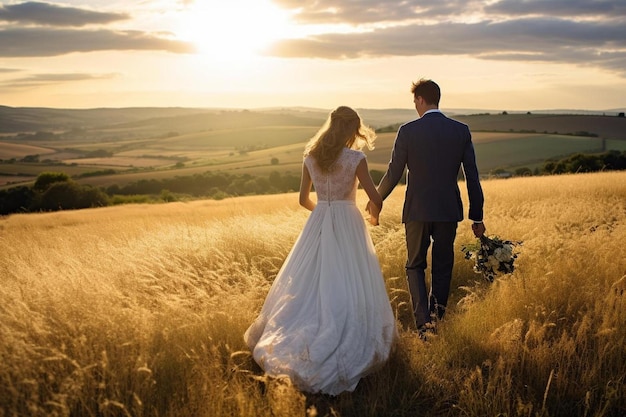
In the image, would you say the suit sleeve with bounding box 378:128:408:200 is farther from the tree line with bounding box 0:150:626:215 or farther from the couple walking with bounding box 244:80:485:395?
the tree line with bounding box 0:150:626:215

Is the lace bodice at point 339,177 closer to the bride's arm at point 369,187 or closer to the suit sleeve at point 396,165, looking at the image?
the bride's arm at point 369,187

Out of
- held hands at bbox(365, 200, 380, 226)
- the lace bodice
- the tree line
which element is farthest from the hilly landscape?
Answer: the lace bodice

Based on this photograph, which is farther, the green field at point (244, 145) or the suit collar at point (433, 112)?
the green field at point (244, 145)

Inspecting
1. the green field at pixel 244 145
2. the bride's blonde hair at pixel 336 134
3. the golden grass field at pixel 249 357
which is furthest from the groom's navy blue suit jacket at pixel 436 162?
the green field at pixel 244 145

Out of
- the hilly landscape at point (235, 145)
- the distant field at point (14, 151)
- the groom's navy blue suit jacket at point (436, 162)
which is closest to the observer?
the groom's navy blue suit jacket at point (436, 162)

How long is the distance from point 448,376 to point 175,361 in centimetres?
233

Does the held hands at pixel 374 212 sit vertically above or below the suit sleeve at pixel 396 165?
below

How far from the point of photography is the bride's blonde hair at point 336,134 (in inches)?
227

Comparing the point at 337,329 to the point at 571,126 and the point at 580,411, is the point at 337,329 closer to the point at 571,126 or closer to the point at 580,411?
the point at 580,411

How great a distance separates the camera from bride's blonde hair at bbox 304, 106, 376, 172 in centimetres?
577

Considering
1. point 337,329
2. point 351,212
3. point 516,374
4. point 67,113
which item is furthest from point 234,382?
point 67,113

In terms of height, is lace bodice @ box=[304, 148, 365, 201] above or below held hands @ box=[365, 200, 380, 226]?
above

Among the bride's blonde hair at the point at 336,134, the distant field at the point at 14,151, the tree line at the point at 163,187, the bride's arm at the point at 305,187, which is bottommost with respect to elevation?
the tree line at the point at 163,187

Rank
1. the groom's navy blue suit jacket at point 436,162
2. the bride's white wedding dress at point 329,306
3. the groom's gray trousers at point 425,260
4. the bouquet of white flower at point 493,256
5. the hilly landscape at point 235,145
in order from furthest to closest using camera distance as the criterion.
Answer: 1. the hilly landscape at point 235,145
2. the bouquet of white flower at point 493,256
3. the groom's gray trousers at point 425,260
4. the groom's navy blue suit jacket at point 436,162
5. the bride's white wedding dress at point 329,306
